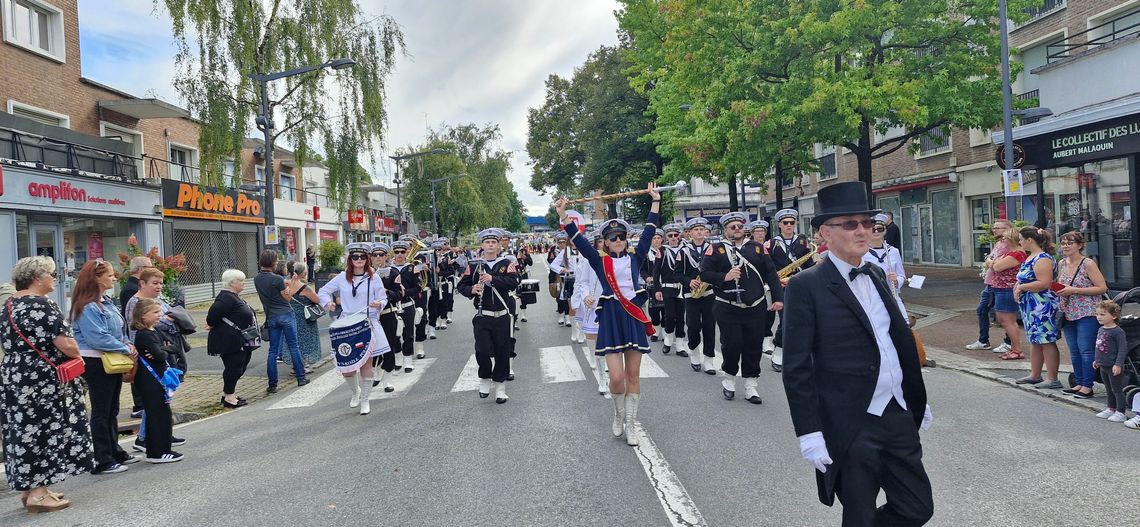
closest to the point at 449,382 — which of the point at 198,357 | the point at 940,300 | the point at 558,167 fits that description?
the point at 198,357

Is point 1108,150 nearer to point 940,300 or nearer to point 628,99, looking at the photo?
point 940,300

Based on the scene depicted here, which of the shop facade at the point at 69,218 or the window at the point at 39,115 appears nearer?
the shop facade at the point at 69,218

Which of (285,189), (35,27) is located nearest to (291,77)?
(35,27)

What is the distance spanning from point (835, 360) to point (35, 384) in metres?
5.25

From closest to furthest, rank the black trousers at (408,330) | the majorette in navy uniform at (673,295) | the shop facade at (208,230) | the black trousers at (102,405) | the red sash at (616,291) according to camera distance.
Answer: the black trousers at (102,405)
the red sash at (616,291)
the black trousers at (408,330)
the majorette in navy uniform at (673,295)
the shop facade at (208,230)

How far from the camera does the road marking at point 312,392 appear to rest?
8.17 m

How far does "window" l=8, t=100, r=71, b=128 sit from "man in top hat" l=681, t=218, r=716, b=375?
17.1 meters

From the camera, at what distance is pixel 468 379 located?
8953 mm

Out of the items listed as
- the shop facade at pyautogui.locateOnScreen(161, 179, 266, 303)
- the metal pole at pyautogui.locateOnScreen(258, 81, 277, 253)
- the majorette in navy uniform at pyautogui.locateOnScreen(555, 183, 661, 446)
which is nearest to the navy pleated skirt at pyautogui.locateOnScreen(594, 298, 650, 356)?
the majorette in navy uniform at pyautogui.locateOnScreen(555, 183, 661, 446)

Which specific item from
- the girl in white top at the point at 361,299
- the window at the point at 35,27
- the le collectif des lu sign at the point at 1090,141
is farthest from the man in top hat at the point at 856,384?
the window at the point at 35,27

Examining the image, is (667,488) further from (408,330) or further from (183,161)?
(183,161)

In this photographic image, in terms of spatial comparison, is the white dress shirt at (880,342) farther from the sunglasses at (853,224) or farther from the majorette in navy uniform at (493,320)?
the majorette in navy uniform at (493,320)

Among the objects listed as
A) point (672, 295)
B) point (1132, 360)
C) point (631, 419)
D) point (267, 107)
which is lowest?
point (631, 419)

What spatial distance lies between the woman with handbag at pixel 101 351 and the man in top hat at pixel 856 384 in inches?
208
